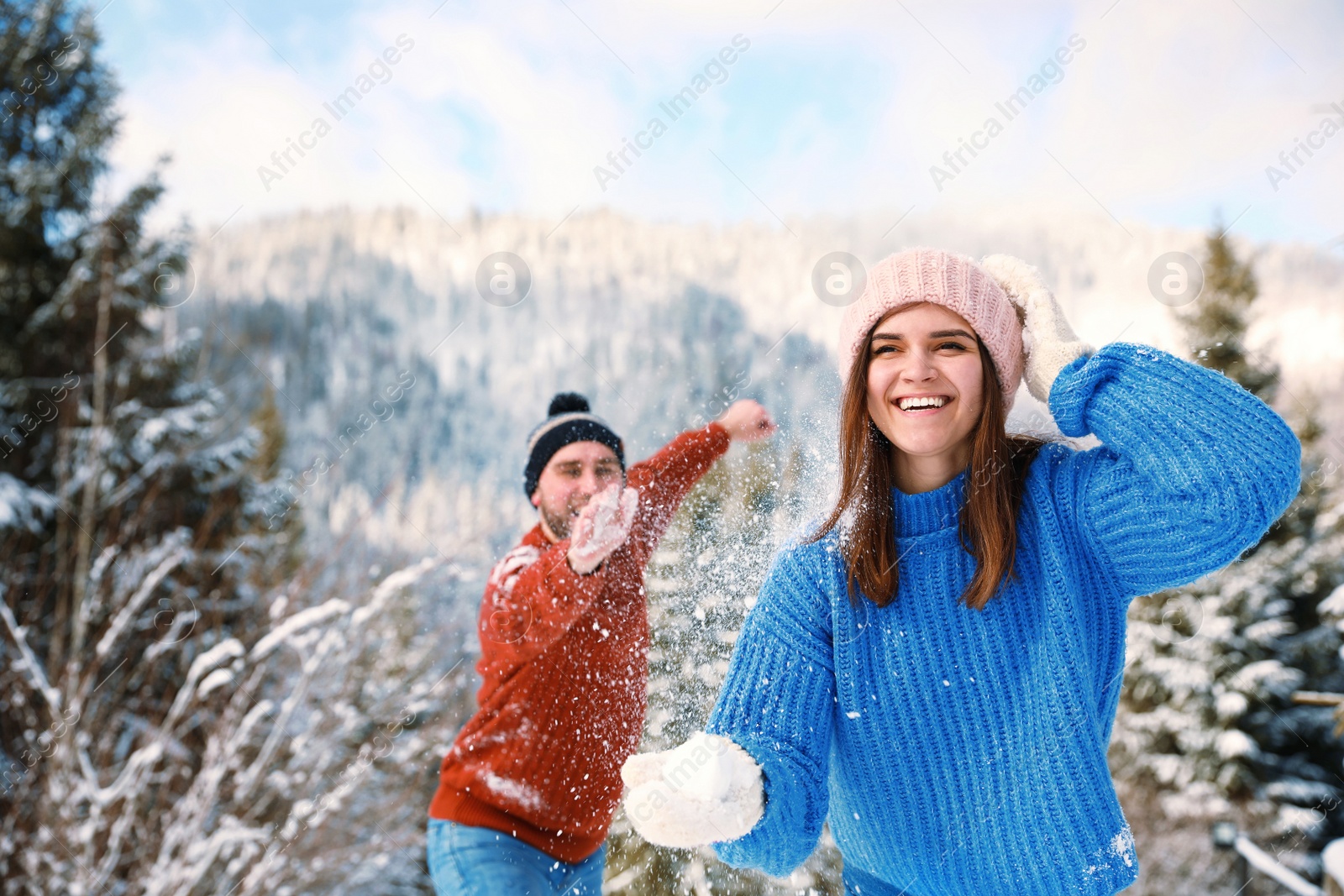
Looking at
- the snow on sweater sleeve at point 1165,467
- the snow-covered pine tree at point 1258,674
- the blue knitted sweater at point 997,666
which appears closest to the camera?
the snow on sweater sleeve at point 1165,467

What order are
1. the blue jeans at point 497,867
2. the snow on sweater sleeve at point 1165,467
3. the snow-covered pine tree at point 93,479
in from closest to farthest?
the snow on sweater sleeve at point 1165,467 → the blue jeans at point 497,867 → the snow-covered pine tree at point 93,479

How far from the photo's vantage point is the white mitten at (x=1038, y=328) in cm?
151

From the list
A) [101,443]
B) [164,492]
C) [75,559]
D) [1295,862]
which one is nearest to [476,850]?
[101,443]

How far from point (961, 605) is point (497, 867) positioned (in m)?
1.46

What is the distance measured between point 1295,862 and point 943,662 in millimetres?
12911

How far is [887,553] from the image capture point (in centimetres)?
158

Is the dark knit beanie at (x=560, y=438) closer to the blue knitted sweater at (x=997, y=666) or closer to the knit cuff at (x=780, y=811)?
the blue knitted sweater at (x=997, y=666)

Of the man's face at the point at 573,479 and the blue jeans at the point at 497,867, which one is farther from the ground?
the man's face at the point at 573,479

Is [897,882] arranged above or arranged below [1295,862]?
above

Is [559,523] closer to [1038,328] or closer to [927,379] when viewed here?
[927,379]

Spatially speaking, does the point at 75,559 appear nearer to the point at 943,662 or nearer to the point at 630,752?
the point at 630,752

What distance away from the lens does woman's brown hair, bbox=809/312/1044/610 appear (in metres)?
1.51

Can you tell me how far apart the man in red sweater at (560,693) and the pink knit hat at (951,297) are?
81 centimetres

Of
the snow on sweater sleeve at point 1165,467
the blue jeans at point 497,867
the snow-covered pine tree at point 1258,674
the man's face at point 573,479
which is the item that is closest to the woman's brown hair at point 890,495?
the snow on sweater sleeve at point 1165,467
